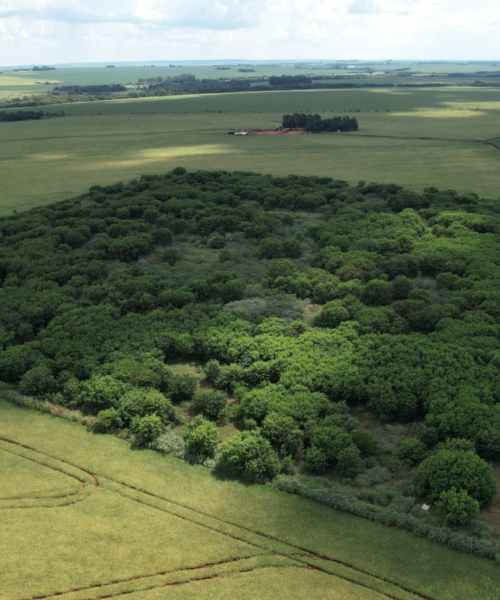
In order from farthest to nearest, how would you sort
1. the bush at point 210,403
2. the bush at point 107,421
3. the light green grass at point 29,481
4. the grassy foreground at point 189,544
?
the bush at point 210,403 → the bush at point 107,421 → the light green grass at point 29,481 → the grassy foreground at point 189,544

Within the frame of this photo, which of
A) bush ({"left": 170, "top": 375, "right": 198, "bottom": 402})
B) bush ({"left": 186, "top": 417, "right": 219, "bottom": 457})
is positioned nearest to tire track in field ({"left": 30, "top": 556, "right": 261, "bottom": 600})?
bush ({"left": 186, "top": 417, "right": 219, "bottom": 457})

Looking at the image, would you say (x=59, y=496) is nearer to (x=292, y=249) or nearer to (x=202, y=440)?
(x=202, y=440)

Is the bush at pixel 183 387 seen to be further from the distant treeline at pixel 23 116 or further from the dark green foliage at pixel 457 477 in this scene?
the distant treeline at pixel 23 116

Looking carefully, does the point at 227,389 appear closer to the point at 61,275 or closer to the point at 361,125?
the point at 61,275

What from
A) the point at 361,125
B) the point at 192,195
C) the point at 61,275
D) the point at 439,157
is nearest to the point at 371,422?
the point at 61,275

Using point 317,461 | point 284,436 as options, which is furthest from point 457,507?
point 284,436

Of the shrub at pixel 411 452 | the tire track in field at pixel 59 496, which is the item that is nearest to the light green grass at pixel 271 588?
the tire track in field at pixel 59 496
